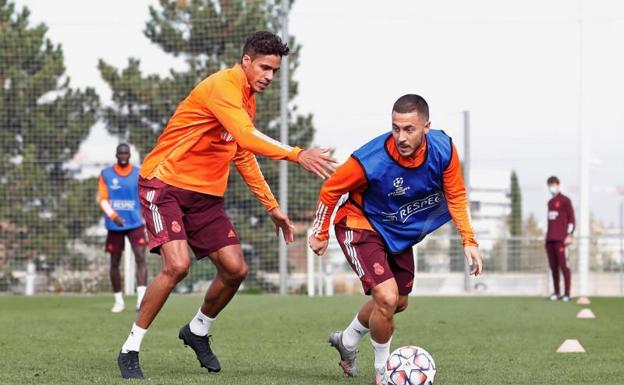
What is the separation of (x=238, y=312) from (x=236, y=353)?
539cm

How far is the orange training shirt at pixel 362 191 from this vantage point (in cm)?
627

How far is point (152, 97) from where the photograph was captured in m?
25.2

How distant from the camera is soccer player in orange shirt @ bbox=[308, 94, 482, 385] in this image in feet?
20.4

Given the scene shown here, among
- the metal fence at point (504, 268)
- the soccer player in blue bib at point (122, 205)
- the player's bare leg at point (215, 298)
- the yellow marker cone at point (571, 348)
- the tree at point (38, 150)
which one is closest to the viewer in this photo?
the player's bare leg at point (215, 298)

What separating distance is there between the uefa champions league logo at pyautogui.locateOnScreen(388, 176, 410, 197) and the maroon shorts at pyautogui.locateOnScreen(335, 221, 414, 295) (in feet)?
0.99

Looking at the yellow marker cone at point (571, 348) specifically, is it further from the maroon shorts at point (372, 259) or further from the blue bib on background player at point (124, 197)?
the blue bib on background player at point (124, 197)

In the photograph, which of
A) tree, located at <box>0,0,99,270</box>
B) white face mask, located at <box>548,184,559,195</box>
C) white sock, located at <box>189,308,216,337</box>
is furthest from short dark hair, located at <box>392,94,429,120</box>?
tree, located at <box>0,0,99,270</box>

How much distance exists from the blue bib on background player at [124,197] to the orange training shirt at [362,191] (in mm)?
7295

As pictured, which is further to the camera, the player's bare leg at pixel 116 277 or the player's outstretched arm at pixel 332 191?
the player's bare leg at pixel 116 277

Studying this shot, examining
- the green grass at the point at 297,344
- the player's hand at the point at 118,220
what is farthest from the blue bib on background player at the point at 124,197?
the green grass at the point at 297,344

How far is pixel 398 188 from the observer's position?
6.32 m

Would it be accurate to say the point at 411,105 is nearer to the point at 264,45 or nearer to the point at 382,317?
the point at 264,45

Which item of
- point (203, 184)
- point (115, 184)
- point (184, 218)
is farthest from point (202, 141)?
point (115, 184)

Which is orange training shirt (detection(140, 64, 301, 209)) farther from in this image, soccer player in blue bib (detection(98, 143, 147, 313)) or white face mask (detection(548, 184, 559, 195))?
white face mask (detection(548, 184, 559, 195))
